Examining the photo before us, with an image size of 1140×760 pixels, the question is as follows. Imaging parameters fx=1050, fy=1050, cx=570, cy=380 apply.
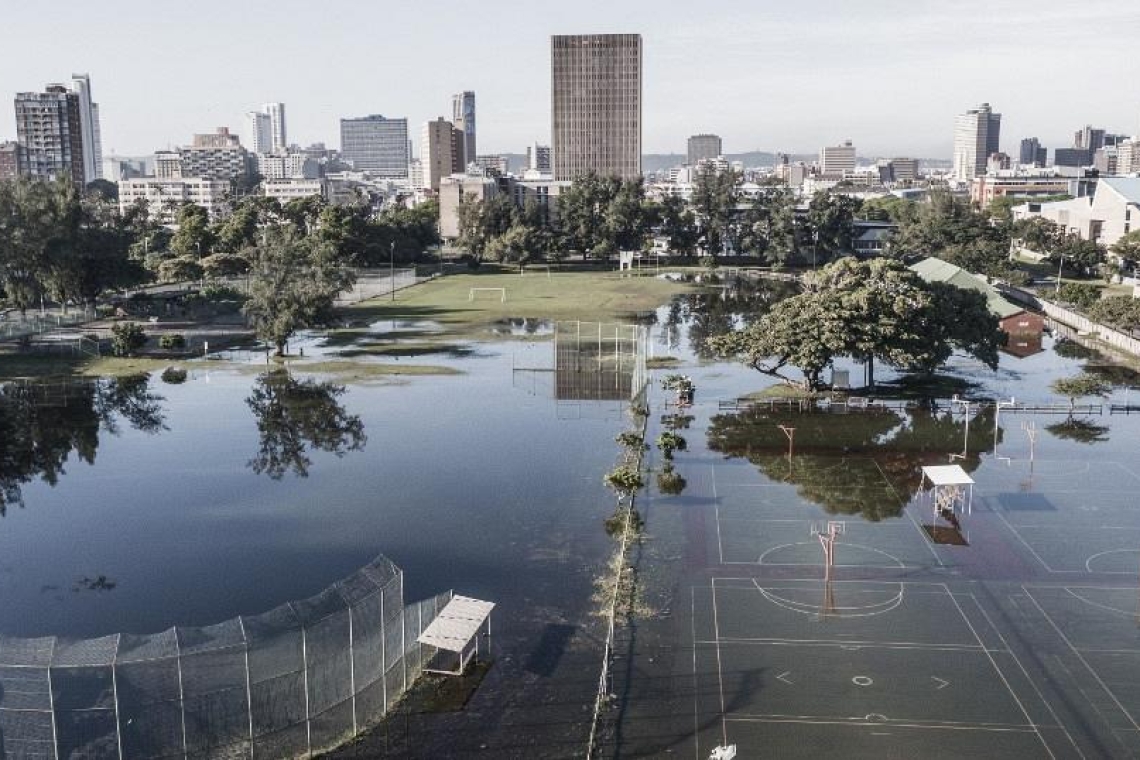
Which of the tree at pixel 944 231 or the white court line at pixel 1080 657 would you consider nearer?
the white court line at pixel 1080 657

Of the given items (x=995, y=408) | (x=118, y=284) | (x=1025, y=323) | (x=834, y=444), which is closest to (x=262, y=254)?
(x=118, y=284)

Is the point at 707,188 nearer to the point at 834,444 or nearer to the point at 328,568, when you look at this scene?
the point at 834,444

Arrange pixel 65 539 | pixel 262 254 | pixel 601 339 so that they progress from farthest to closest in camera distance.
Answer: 1. pixel 601 339
2. pixel 262 254
3. pixel 65 539

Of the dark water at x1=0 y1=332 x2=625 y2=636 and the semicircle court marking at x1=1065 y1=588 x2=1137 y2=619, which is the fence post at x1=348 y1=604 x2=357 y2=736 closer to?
the dark water at x1=0 y1=332 x2=625 y2=636

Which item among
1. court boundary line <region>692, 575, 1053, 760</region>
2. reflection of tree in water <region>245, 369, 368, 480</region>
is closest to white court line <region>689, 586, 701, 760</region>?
court boundary line <region>692, 575, 1053, 760</region>

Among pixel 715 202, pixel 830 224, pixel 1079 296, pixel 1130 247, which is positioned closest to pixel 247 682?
pixel 1079 296

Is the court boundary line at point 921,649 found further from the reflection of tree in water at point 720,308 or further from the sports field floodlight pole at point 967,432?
the reflection of tree in water at point 720,308

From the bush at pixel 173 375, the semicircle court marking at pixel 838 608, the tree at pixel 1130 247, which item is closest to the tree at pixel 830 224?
the tree at pixel 1130 247
